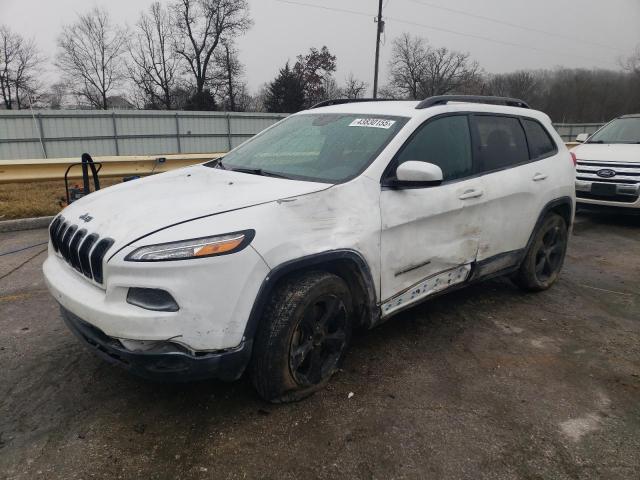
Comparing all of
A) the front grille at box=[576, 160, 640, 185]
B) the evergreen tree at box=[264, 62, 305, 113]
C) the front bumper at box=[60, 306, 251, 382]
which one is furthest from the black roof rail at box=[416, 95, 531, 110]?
the evergreen tree at box=[264, 62, 305, 113]

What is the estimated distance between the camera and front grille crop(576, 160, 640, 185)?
7.11 metres

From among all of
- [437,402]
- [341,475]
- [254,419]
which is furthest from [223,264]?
[437,402]

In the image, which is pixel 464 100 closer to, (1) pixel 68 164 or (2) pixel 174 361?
(2) pixel 174 361

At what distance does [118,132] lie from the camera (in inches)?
838

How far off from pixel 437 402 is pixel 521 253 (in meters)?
1.96

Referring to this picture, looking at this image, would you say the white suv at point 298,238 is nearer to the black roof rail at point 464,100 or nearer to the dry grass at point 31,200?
the black roof rail at point 464,100

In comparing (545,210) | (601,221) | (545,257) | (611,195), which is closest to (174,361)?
(545,210)

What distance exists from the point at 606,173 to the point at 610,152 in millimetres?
540

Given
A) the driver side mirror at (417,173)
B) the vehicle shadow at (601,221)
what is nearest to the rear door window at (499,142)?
the driver side mirror at (417,173)

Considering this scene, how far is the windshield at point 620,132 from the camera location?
812 cm

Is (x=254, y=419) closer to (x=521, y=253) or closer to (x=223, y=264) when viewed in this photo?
(x=223, y=264)

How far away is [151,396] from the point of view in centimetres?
277

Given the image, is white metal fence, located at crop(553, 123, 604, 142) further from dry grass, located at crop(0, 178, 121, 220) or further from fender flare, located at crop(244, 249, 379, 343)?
fender flare, located at crop(244, 249, 379, 343)

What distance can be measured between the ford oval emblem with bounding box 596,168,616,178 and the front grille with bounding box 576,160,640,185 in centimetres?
3
